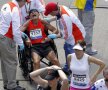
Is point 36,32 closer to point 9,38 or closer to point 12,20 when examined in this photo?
point 9,38

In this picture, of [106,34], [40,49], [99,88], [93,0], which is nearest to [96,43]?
[106,34]

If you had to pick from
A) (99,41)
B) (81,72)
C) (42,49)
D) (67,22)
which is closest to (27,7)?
(42,49)

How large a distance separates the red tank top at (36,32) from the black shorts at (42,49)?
117 millimetres

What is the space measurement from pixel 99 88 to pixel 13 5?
2.46 m

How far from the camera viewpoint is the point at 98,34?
11562mm

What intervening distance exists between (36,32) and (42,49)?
1.18 feet

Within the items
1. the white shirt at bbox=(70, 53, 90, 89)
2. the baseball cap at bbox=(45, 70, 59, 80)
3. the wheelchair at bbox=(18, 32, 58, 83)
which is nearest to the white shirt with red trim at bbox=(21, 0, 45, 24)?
the wheelchair at bbox=(18, 32, 58, 83)

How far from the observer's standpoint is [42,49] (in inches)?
330

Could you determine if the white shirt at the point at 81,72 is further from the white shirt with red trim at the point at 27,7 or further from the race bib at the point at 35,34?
the white shirt with red trim at the point at 27,7

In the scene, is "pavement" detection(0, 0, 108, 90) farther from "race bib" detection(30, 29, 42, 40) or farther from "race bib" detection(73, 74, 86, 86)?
"race bib" detection(73, 74, 86, 86)

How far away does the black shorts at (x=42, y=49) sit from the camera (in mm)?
8329

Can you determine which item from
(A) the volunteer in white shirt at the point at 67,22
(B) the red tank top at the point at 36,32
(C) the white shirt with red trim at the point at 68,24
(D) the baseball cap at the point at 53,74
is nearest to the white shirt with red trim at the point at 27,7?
(B) the red tank top at the point at 36,32

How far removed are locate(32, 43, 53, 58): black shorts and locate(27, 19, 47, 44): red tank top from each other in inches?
4.6

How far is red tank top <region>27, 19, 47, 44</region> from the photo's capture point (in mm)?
8414
